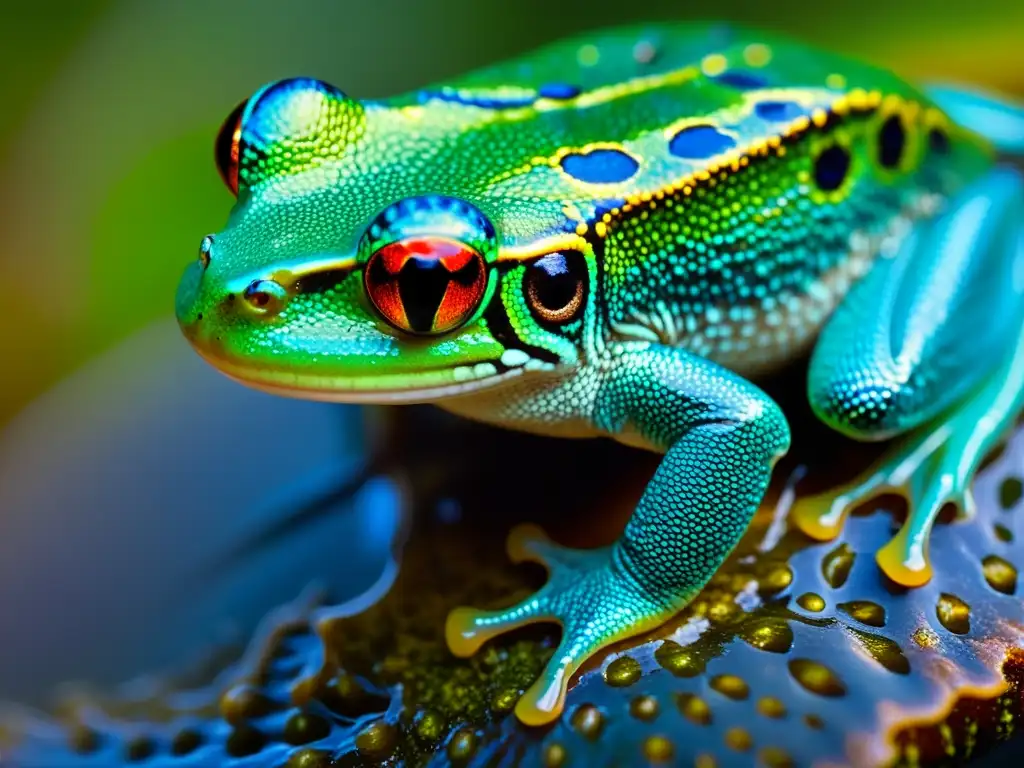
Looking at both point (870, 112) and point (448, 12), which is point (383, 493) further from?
point (448, 12)

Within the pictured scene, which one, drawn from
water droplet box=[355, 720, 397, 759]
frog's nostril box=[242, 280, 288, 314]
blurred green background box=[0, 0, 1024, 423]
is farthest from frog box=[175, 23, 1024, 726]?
blurred green background box=[0, 0, 1024, 423]

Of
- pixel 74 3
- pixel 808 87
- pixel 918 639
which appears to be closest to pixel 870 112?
pixel 808 87

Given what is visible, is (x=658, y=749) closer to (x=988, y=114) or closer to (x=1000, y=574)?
(x=1000, y=574)

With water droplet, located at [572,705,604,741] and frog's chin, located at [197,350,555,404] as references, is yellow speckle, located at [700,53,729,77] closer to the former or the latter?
frog's chin, located at [197,350,555,404]

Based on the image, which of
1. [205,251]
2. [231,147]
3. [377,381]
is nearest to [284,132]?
[231,147]

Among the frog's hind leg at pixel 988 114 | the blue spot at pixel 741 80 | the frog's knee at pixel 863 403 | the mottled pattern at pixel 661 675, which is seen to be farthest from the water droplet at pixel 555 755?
the frog's hind leg at pixel 988 114

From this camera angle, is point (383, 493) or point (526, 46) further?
point (526, 46)
